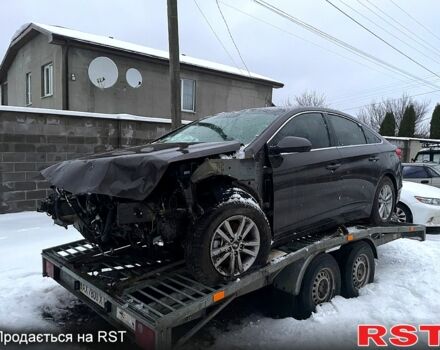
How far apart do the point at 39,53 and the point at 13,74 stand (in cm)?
387

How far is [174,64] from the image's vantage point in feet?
30.1

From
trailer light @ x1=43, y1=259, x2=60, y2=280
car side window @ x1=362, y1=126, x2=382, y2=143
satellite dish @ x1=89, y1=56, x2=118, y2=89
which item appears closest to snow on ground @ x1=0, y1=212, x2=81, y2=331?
trailer light @ x1=43, y1=259, x2=60, y2=280

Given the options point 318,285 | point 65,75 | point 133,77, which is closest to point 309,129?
point 318,285

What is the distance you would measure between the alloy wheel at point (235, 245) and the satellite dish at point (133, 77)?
14.0m

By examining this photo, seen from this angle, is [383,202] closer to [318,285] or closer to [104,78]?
[318,285]

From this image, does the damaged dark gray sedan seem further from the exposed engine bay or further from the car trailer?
the car trailer

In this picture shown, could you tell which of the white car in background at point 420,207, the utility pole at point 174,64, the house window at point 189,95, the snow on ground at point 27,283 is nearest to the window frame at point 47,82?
the house window at point 189,95

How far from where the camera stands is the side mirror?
149 inches

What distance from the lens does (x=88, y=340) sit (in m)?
3.59

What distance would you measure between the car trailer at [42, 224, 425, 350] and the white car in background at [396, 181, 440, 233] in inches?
150

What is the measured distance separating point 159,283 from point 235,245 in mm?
669

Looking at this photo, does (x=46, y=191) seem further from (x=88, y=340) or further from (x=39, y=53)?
(x=39, y=53)

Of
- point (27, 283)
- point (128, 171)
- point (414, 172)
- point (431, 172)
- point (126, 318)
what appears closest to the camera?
point (126, 318)

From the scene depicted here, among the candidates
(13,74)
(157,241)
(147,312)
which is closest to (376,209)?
(157,241)
